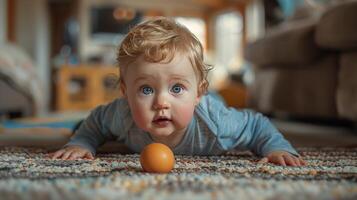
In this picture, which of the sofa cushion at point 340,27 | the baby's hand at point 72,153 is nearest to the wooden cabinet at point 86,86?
the sofa cushion at point 340,27

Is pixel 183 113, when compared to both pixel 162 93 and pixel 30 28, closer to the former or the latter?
pixel 162 93

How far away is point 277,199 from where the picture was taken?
21.8 inches

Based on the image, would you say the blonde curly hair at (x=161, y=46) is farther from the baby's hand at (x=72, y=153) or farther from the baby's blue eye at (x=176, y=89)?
the baby's hand at (x=72, y=153)

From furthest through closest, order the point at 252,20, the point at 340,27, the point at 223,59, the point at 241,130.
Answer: the point at 223,59
the point at 252,20
the point at 340,27
the point at 241,130

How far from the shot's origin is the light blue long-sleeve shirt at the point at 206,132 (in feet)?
3.26

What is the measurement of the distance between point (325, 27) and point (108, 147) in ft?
2.95

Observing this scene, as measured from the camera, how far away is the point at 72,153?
0.97 metres

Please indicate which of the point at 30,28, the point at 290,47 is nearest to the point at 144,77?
the point at 290,47

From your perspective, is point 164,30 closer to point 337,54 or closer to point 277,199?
point 277,199

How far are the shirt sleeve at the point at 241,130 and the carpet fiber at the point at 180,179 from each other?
5cm

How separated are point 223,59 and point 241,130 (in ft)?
19.7

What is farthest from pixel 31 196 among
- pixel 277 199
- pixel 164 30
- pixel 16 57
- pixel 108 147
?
pixel 16 57

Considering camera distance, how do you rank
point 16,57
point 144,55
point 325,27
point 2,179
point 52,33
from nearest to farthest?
point 2,179 → point 144,55 → point 325,27 → point 16,57 → point 52,33

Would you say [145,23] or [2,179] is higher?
[145,23]
